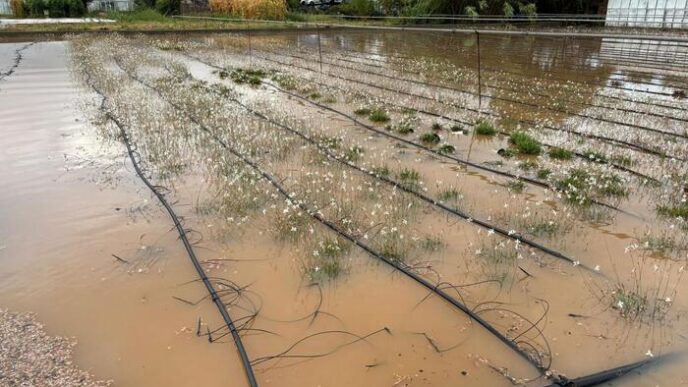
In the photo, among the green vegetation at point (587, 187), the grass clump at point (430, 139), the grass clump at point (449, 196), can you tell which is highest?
the grass clump at point (430, 139)

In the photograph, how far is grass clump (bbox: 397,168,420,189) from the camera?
691 centimetres

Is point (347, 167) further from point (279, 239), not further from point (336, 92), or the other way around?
point (336, 92)

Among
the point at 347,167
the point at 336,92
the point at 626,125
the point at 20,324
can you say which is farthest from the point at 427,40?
the point at 20,324

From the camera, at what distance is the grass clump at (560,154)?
7.95 m

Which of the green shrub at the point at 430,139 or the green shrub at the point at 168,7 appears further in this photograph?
the green shrub at the point at 168,7

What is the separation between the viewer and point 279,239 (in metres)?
5.61

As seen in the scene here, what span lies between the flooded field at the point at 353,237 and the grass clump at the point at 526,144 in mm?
37

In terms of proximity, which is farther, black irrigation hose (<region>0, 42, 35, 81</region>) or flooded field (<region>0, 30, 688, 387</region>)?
black irrigation hose (<region>0, 42, 35, 81</region>)

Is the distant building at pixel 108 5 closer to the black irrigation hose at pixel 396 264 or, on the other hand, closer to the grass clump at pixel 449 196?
the black irrigation hose at pixel 396 264

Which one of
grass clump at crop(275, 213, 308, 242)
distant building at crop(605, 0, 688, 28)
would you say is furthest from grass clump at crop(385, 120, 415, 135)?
distant building at crop(605, 0, 688, 28)

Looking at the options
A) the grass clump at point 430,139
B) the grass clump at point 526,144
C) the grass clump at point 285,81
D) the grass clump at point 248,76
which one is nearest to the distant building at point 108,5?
the grass clump at point 248,76

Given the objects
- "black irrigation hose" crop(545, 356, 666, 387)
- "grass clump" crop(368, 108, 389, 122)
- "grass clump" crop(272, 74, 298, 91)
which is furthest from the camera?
"grass clump" crop(272, 74, 298, 91)

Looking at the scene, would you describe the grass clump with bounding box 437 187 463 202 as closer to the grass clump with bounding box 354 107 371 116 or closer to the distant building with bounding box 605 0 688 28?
the grass clump with bounding box 354 107 371 116

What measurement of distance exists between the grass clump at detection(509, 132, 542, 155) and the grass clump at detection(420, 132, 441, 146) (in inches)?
51.9
